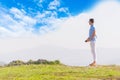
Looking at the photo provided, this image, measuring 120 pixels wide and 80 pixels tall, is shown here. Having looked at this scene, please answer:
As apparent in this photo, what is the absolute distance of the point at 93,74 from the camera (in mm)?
21859

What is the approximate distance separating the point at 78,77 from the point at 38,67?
537 cm

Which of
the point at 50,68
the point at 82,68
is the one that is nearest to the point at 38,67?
the point at 50,68

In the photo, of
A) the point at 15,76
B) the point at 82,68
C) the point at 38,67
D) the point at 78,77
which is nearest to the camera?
the point at 78,77

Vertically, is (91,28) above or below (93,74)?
above

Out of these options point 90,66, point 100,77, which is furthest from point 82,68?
point 100,77

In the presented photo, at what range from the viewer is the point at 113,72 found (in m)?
22.6

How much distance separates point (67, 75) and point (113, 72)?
2.82 m

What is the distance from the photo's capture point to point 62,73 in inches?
883

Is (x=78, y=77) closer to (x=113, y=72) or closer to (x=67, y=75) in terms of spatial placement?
(x=67, y=75)

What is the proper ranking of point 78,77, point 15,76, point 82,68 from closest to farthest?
1. point 78,77
2. point 15,76
3. point 82,68

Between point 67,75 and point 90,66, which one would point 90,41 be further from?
point 67,75

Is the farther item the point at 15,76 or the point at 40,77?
the point at 15,76

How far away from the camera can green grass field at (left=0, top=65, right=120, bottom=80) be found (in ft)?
68.8

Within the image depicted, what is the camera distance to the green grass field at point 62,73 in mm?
20969
